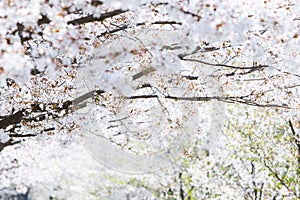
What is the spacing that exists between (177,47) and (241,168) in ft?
17.7

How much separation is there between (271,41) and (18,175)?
1019cm

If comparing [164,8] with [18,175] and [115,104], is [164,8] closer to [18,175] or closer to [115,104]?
[115,104]

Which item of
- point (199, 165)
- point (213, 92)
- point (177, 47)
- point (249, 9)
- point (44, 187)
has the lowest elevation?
point (44, 187)

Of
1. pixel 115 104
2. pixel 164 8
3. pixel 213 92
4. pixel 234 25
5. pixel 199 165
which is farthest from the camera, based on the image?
pixel 199 165

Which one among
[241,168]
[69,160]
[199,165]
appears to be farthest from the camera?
[69,160]

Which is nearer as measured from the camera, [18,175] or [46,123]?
[46,123]

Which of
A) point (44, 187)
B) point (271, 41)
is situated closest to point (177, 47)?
Result: point (271, 41)

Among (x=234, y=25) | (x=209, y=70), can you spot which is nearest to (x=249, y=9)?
(x=234, y=25)

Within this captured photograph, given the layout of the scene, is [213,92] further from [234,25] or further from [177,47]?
[234,25]

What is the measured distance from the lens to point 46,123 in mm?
4379

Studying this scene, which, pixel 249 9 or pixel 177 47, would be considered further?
pixel 177 47

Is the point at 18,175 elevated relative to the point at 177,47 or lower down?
lower down

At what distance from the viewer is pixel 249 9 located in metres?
2.73

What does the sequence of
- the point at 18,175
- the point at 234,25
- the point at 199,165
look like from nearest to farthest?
the point at 234,25
the point at 199,165
the point at 18,175
